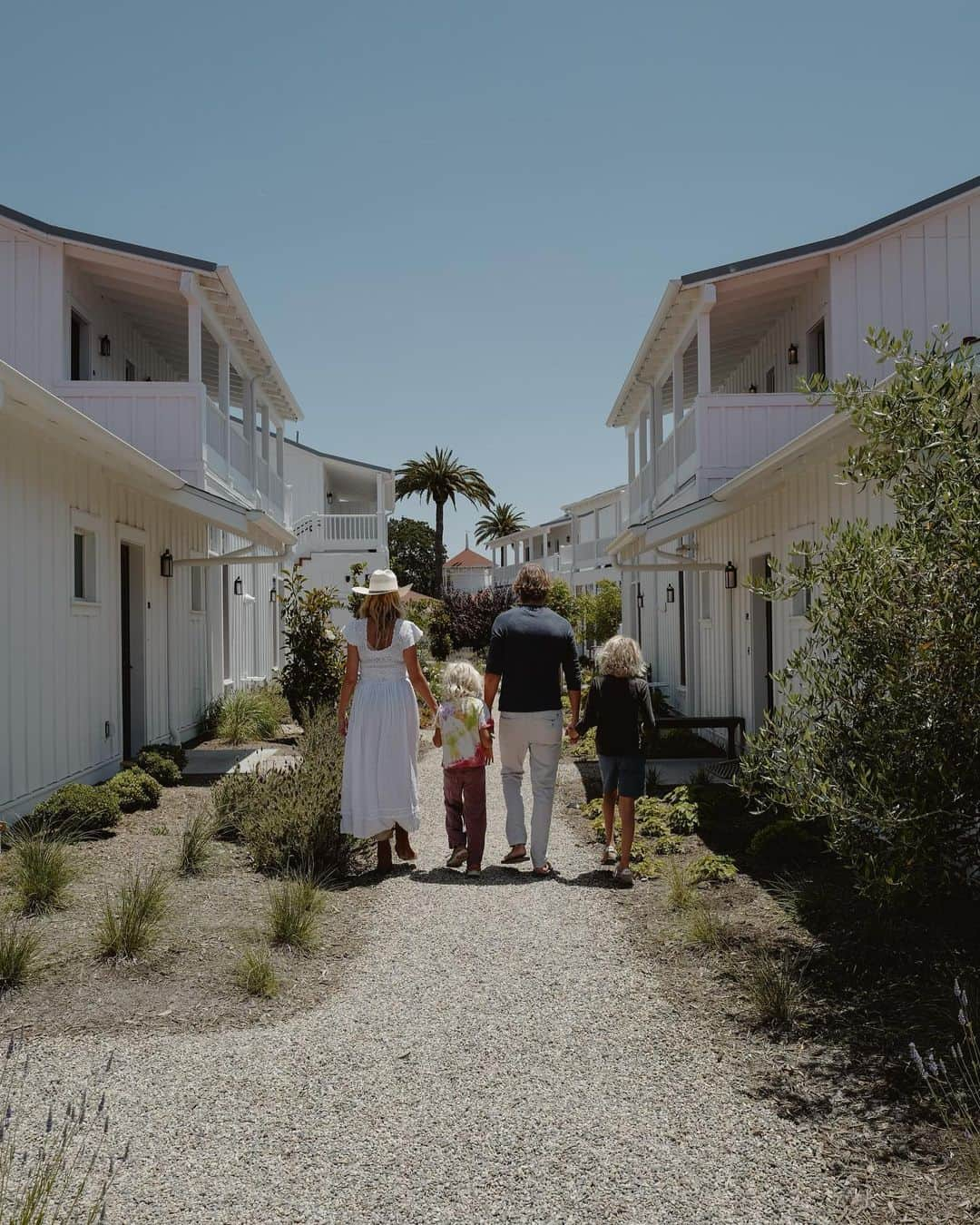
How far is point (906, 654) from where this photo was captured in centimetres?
416

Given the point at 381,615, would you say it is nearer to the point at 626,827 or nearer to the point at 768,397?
the point at 626,827

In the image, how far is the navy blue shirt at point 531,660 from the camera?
678 centimetres

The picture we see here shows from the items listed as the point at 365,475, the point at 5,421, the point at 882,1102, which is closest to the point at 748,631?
the point at 5,421

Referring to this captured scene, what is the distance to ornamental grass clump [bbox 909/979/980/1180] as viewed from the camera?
3.10m

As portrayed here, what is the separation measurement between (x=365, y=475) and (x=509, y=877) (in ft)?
96.1

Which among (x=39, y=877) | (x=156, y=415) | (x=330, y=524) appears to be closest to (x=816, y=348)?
(x=156, y=415)

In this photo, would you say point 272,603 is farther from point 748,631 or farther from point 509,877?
point 509,877

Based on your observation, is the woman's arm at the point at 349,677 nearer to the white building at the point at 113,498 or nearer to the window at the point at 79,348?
the white building at the point at 113,498

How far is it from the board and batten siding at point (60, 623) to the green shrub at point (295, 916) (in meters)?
3.15

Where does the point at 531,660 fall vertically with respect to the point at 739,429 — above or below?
below

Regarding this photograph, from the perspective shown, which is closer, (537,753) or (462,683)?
(537,753)

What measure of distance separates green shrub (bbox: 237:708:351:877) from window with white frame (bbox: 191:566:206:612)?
7.70 meters

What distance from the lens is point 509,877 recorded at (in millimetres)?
6941

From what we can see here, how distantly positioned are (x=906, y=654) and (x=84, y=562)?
8059mm
